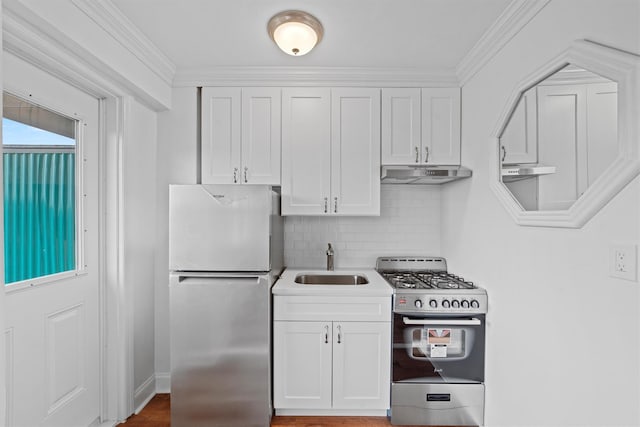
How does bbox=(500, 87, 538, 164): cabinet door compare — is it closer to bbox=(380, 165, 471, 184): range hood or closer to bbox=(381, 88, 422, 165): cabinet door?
bbox=(380, 165, 471, 184): range hood

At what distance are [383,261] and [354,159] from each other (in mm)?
926

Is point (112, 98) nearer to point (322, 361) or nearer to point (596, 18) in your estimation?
point (322, 361)

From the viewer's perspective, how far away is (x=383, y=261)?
2.93 meters

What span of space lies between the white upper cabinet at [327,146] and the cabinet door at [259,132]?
8cm

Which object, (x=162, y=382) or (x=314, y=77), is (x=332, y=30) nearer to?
(x=314, y=77)

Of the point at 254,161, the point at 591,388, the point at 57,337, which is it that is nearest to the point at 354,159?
the point at 254,161

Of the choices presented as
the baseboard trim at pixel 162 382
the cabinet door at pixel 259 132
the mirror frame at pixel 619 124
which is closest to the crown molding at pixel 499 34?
the mirror frame at pixel 619 124

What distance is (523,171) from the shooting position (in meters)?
1.76

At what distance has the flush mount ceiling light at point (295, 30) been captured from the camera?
1.86 meters

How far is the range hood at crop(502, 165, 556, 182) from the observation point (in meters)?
1.58

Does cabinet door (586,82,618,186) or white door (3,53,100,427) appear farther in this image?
white door (3,53,100,427)

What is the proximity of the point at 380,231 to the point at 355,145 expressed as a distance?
0.83 meters

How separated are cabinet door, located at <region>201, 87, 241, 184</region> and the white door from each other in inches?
28.0

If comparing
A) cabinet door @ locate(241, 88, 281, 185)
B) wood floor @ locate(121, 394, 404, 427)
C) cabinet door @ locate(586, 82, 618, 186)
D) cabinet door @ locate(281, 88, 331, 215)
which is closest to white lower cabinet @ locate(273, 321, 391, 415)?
wood floor @ locate(121, 394, 404, 427)
